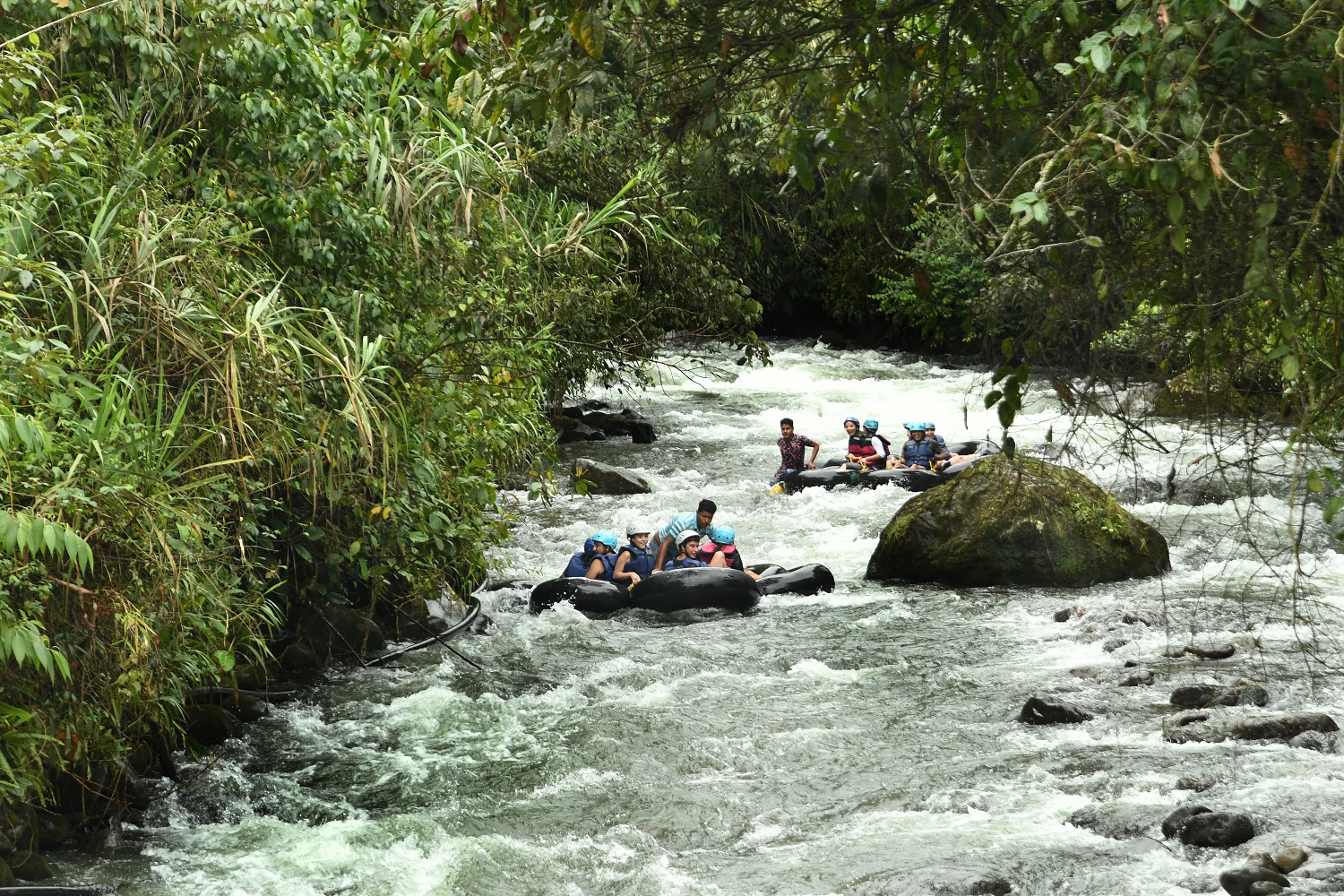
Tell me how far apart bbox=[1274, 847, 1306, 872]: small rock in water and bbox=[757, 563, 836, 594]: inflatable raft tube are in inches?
212

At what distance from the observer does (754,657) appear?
8.73 metres

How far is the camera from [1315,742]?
6340mm

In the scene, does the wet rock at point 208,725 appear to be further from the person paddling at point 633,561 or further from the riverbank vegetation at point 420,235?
the person paddling at point 633,561

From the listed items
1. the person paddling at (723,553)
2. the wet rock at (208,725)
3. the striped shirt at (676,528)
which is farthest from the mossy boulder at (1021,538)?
the wet rock at (208,725)

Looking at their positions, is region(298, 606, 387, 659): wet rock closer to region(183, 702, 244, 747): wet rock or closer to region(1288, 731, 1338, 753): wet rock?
region(183, 702, 244, 747): wet rock

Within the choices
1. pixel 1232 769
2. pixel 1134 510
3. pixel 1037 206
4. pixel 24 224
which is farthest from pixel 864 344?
pixel 1037 206

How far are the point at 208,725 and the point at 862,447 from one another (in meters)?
8.85

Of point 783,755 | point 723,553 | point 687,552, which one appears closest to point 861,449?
point 723,553

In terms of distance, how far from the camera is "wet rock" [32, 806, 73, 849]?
5.26 m

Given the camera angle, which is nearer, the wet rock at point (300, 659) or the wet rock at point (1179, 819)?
the wet rock at point (1179, 819)

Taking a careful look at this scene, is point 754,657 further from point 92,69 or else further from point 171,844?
point 92,69

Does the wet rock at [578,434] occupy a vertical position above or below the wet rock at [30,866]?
above

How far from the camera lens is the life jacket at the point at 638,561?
10.4 m

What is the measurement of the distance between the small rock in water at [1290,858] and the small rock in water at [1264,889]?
0.67 ft
